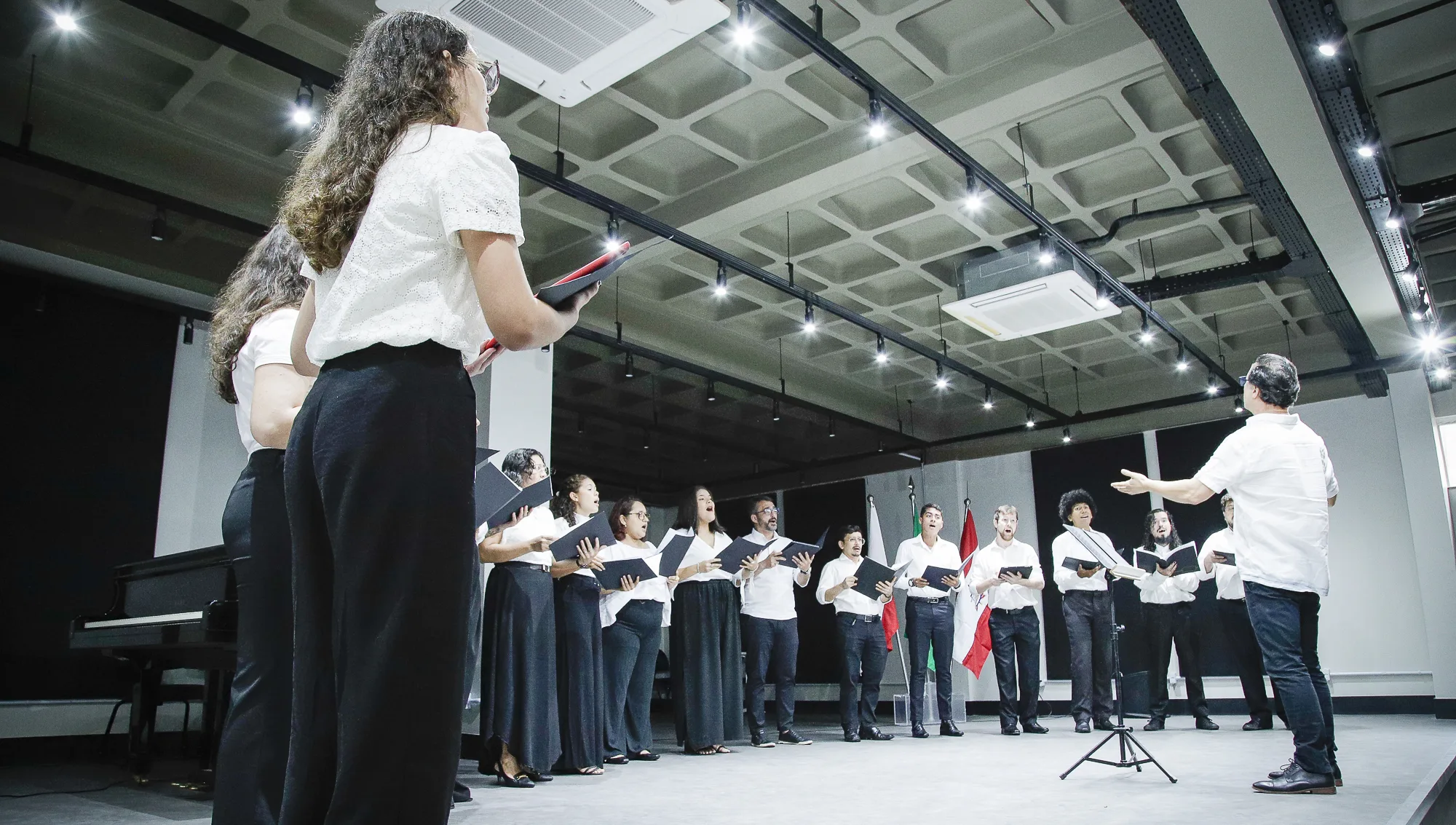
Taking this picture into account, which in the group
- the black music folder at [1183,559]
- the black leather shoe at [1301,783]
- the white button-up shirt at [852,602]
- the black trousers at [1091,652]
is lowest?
the black leather shoe at [1301,783]

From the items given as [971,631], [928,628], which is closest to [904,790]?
[928,628]

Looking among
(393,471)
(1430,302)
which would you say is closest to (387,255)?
(393,471)

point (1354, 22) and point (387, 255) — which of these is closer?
point (387, 255)

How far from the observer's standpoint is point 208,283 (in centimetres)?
657

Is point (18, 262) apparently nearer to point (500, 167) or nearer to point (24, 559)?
point (24, 559)

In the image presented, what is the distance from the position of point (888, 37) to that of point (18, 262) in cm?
549

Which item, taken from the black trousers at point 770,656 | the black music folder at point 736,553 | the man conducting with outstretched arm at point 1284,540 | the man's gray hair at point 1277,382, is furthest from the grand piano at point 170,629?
the man's gray hair at point 1277,382

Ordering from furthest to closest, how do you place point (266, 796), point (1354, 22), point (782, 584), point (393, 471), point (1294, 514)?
1. point (782, 584)
2. point (1354, 22)
3. point (1294, 514)
4. point (266, 796)
5. point (393, 471)

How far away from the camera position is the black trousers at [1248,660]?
6328mm

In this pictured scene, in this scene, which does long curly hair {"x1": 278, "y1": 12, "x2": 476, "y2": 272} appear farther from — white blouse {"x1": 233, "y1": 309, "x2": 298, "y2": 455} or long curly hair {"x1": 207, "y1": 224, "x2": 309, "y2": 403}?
long curly hair {"x1": 207, "y1": 224, "x2": 309, "y2": 403}

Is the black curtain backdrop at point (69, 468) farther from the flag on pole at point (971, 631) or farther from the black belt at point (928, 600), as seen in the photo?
the flag on pole at point (971, 631)

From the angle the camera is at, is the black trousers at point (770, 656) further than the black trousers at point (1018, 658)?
No

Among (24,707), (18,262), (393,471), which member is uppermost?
(18,262)

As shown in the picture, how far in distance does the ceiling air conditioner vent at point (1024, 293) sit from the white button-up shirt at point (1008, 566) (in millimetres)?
1639
